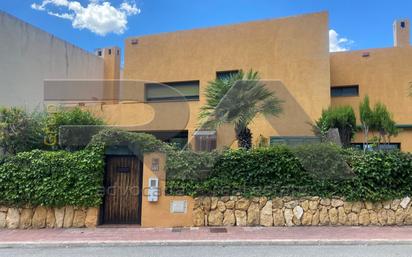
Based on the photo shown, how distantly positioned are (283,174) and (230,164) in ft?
5.11

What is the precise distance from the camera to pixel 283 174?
831 centimetres

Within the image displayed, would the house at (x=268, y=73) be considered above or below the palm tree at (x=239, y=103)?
above

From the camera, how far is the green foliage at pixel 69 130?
9.95 meters

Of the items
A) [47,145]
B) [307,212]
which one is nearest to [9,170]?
[47,145]

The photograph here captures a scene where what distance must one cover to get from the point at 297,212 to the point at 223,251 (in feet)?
10.1

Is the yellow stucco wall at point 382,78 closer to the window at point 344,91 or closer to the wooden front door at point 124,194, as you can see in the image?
the window at point 344,91

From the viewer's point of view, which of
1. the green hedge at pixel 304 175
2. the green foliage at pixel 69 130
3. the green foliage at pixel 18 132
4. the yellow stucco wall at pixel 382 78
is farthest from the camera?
the yellow stucco wall at pixel 382 78

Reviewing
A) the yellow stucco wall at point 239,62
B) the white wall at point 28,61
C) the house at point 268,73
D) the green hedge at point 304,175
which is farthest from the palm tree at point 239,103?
the white wall at point 28,61

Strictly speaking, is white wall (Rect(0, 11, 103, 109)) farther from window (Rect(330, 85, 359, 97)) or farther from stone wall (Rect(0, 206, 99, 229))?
window (Rect(330, 85, 359, 97))

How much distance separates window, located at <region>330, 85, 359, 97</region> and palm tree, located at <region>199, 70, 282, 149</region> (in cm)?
695

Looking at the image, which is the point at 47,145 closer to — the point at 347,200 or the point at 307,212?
the point at 307,212

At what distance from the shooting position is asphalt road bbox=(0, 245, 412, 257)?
589 centimetres

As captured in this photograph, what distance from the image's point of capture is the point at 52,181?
26.8 ft

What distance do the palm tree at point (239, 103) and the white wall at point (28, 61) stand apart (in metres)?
9.06
